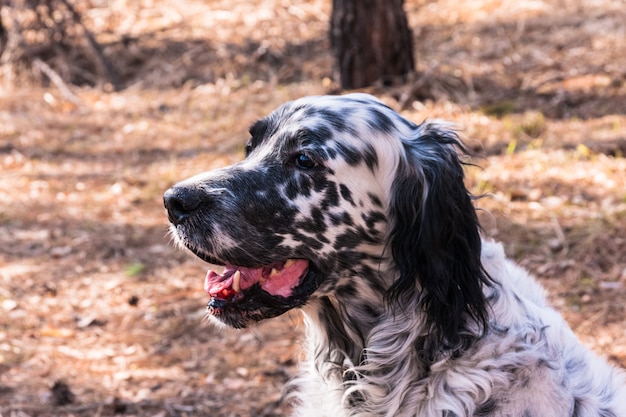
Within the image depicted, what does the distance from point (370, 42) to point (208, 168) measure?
2.25 meters

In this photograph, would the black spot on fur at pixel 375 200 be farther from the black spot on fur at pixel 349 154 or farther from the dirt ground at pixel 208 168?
the dirt ground at pixel 208 168

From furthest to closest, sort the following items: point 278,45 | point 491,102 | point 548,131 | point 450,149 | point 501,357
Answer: point 278,45
point 491,102
point 548,131
point 450,149
point 501,357

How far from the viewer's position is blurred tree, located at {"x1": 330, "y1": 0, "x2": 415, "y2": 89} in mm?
8750

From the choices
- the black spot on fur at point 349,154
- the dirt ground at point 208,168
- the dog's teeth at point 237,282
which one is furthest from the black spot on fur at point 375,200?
the dirt ground at point 208,168

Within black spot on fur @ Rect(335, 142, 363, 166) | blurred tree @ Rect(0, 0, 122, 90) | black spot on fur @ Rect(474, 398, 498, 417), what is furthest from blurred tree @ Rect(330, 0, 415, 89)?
black spot on fur @ Rect(474, 398, 498, 417)

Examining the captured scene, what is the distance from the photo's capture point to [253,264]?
3.23m

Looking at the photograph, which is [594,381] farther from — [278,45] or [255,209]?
[278,45]

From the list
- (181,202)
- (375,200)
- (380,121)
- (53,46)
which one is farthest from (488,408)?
(53,46)

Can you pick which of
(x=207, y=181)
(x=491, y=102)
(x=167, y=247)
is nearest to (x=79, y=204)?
(x=167, y=247)

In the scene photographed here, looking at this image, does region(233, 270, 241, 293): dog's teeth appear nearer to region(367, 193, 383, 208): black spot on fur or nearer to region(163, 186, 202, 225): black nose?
region(163, 186, 202, 225): black nose

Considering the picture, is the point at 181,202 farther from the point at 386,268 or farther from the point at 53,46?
the point at 53,46

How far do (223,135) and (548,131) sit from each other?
11.8 ft

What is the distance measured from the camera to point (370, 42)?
898 cm

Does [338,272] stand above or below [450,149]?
below
